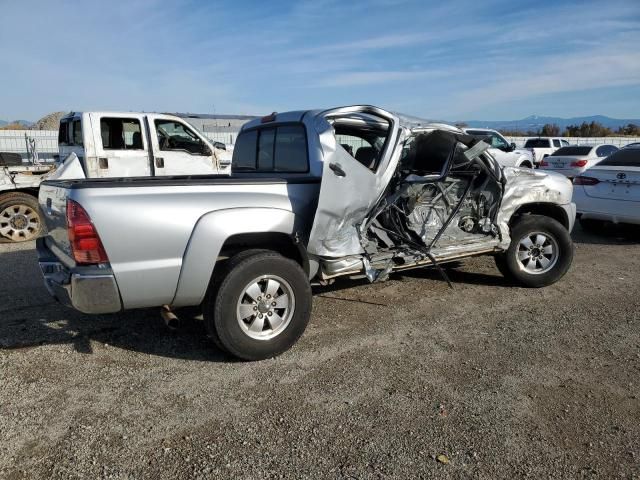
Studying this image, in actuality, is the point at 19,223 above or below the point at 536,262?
above

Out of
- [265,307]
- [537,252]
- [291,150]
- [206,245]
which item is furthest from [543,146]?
[206,245]

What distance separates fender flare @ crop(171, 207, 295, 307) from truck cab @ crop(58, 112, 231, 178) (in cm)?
582

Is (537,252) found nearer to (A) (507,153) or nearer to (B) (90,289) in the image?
(B) (90,289)

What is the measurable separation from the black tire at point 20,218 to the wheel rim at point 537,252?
280 inches

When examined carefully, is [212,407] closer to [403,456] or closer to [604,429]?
[403,456]

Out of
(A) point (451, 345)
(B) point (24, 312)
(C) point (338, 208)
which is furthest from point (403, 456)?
(B) point (24, 312)

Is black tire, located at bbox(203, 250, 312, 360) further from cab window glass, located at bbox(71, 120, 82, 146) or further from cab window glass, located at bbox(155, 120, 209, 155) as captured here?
cab window glass, located at bbox(71, 120, 82, 146)

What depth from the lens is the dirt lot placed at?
8.85ft

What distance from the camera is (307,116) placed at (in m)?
4.46

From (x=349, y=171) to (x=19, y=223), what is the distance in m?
6.54

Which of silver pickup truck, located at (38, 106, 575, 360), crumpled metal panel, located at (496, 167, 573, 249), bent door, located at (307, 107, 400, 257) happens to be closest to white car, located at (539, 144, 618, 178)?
crumpled metal panel, located at (496, 167, 573, 249)

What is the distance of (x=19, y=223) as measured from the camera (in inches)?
320

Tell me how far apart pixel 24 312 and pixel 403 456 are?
3.98 m

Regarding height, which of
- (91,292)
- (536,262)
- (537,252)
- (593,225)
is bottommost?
(593,225)
